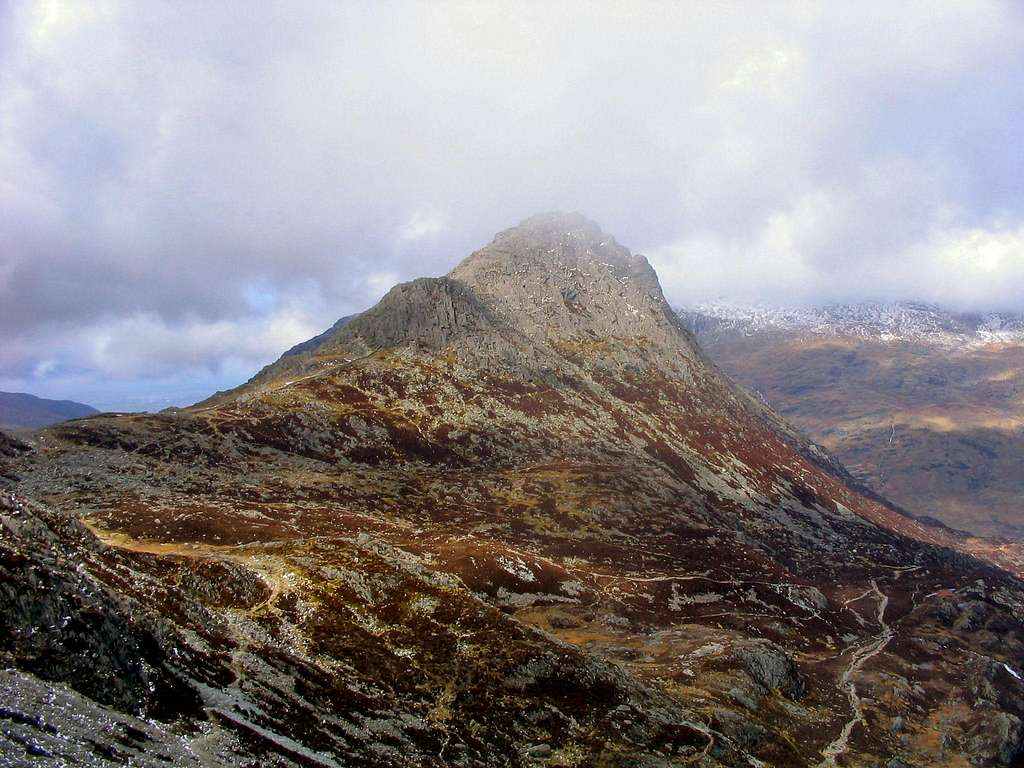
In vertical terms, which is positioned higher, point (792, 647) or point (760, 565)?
point (760, 565)

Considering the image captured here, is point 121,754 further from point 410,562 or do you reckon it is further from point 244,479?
point 244,479

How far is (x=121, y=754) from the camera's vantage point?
1138 inches

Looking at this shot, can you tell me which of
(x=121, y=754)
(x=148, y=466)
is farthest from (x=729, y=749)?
(x=148, y=466)

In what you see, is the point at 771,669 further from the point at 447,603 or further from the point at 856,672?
the point at 447,603

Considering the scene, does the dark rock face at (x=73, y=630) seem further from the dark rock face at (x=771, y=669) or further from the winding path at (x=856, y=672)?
the dark rock face at (x=771, y=669)

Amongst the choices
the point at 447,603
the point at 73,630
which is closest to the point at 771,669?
the point at 447,603

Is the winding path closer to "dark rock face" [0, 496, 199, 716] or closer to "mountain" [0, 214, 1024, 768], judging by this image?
"mountain" [0, 214, 1024, 768]

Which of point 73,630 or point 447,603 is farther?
point 447,603

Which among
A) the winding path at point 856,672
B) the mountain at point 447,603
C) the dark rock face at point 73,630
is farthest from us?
the winding path at point 856,672

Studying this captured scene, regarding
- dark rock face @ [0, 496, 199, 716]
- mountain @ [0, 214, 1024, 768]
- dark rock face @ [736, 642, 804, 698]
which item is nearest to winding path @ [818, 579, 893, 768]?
mountain @ [0, 214, 1024, 768]

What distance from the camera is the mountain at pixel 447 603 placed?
37094mm

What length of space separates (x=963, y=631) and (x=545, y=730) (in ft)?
386

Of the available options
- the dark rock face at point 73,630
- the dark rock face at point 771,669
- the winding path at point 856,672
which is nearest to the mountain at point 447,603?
the dark rock face at point 73,630

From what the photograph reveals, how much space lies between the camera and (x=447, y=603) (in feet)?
215
